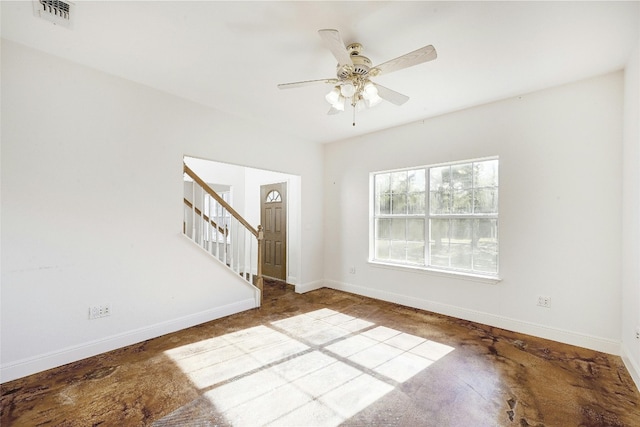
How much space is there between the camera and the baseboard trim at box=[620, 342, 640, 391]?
213 cm

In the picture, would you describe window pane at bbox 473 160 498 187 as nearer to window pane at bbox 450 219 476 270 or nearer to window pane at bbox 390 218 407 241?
window pane at bbox 450 219 476 270

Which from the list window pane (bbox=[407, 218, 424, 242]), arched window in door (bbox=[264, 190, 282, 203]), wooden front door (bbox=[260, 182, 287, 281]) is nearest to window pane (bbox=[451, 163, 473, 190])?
window pane (bbox=[407, 218, 424, 242])

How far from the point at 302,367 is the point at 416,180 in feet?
9.79

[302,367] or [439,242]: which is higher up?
[439,242]

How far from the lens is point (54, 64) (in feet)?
7.91

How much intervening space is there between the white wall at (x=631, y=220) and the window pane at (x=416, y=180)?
6.53 ft

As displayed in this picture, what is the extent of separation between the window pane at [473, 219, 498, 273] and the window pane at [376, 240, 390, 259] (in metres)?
1.27

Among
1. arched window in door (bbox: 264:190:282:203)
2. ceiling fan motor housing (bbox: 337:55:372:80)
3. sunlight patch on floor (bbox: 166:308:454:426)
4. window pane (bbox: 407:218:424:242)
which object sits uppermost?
ceiling fan motor housing (bbox: 337:55:372:80)

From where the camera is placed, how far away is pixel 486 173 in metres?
3.46

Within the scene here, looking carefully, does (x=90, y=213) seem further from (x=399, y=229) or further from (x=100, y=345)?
(x=399, y=229)

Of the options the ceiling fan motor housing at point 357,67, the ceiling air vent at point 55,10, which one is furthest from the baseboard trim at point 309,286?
the ceiling air vent at point 55,10

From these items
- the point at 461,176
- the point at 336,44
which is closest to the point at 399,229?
the point at 461,176

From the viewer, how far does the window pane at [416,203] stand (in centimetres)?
402

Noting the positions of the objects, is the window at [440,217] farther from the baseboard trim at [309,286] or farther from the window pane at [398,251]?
the baseboard trim at [309,286]
